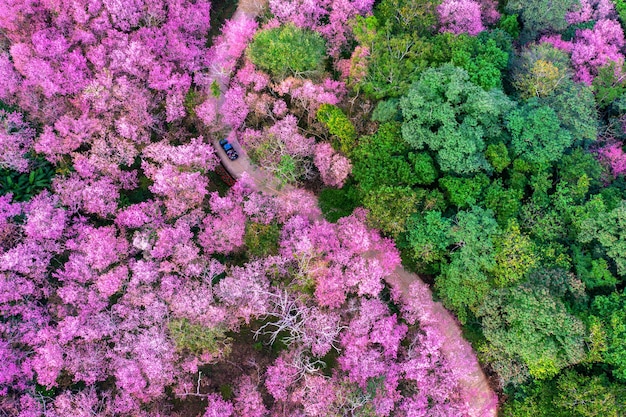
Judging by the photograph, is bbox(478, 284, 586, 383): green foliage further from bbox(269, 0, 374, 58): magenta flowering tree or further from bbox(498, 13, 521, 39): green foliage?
bbox(498, 13, 521, 39): green foliage

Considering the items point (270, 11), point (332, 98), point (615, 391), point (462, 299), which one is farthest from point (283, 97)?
point (615, 391)

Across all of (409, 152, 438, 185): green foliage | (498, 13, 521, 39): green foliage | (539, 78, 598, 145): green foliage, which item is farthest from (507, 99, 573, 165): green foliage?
(498, 13, 521, 39): green foliage

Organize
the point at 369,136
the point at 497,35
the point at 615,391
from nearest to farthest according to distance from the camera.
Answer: the point at 615,391 < the point at 369,136 < the point at 497,35

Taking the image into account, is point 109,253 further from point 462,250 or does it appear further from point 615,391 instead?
point 615,391

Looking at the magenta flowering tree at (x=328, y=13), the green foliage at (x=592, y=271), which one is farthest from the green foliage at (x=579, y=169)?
the magenta flowering tree at (x=328, y=13)

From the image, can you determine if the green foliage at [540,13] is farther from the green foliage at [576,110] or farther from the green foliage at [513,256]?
the green foliage at [513,256]
